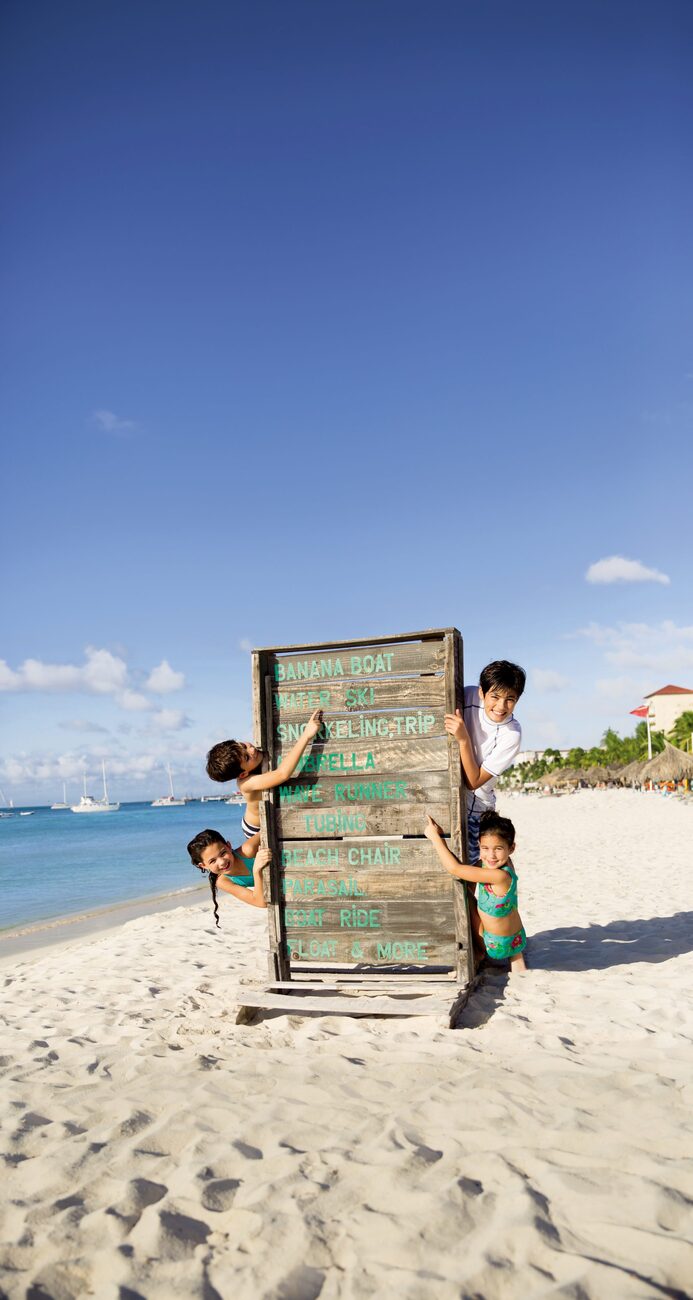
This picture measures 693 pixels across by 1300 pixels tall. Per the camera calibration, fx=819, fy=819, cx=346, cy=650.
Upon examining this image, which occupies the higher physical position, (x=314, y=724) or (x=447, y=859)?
(x=314, y=724)

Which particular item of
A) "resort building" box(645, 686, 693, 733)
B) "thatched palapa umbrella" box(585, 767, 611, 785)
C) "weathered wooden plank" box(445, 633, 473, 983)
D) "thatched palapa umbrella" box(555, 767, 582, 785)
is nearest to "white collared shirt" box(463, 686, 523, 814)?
"weathered wooden plank" box(445, 633, 473, 983)

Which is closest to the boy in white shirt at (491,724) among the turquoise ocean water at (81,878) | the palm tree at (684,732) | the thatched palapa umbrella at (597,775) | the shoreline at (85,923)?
the shoreline at (85,923)

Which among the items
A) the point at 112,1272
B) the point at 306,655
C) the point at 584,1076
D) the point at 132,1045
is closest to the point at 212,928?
the point at 132,1045

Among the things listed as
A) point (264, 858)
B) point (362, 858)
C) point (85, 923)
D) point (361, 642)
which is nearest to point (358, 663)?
point (361, 642)

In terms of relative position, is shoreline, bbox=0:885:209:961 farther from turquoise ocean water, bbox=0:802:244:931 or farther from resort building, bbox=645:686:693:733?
resort building, bbox=645:686:693:733

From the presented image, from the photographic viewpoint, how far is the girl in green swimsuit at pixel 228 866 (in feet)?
18.1

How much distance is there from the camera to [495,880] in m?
5.07

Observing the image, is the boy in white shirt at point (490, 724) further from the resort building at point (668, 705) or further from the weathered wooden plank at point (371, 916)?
the resort building at point (668, 705)

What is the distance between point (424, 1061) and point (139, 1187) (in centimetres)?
160

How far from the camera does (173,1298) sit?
7.29 ft

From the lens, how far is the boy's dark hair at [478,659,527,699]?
4.77 metres

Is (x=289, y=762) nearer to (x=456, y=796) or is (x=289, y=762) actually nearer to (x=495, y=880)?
(x=456, y=796)

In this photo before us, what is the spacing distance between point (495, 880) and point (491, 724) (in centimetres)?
102

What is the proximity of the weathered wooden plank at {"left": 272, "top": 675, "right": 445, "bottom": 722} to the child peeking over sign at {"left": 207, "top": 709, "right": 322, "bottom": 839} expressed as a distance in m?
0.09
